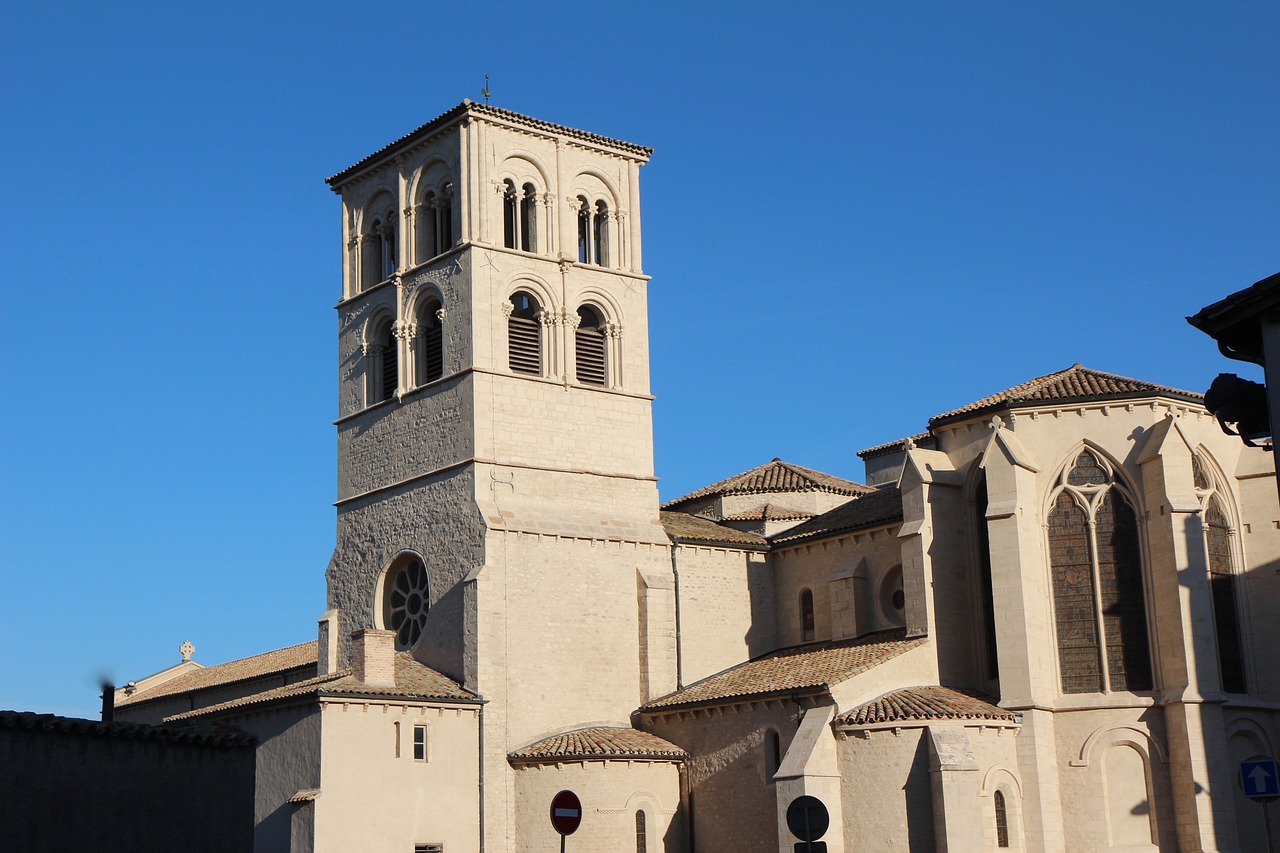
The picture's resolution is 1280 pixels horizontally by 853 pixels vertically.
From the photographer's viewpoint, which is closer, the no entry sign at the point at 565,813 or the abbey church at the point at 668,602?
the no entry sign at the point at 565,813

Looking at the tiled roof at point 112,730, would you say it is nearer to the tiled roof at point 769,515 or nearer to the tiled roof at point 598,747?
the tiled roof at point 598,747

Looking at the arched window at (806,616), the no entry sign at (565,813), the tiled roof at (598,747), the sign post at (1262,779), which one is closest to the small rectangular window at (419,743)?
the tiled roof at (598,747)

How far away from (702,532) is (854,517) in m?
4.21

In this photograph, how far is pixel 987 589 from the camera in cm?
3872

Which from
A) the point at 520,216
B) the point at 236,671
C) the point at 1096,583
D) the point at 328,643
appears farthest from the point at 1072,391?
the point at 236,671

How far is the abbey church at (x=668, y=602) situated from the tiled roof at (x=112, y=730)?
6453 mm

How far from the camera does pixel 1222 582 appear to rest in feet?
123

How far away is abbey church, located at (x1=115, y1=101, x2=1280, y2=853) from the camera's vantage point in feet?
117

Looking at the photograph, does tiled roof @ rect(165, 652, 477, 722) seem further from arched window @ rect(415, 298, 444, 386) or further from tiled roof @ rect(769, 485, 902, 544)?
tiled roof @ rect(769, 485, 902, 544)

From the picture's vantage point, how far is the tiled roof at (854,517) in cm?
4162

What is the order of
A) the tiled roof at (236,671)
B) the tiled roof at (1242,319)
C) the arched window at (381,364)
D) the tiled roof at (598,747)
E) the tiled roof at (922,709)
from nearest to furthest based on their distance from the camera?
1. the tiled roof at (1242,319)
2. the tiled roof at (922,709)
3. the tiled roof at (598,747)
4. the arched window at (381,364)
5. the tiled roof at (236,671)

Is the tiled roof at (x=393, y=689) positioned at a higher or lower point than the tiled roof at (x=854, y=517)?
lower

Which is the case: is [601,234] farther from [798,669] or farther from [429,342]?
[798,669]

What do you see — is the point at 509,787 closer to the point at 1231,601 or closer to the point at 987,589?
the point at 987,589
